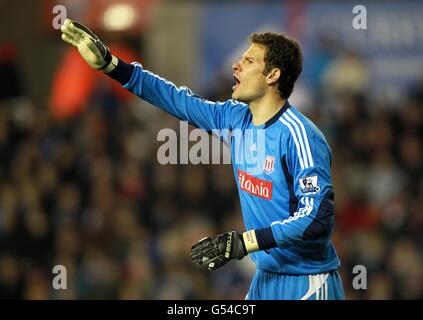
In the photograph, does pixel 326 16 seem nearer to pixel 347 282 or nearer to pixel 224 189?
pixel 224 189

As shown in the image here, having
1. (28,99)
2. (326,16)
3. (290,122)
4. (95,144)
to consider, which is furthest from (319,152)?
(28,99)

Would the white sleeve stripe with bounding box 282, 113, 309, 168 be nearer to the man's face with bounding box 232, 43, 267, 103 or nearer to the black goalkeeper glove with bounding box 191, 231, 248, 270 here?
the man's face with bounding box 232, 43, 267, 103

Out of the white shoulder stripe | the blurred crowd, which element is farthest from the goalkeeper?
the blurred crowd

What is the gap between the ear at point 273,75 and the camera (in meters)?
6.11

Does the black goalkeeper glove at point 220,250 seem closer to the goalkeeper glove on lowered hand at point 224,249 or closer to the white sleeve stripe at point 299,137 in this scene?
the goalkeeper glove on lowered hand at point 224,249

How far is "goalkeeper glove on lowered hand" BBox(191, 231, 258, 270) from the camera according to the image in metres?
5.73

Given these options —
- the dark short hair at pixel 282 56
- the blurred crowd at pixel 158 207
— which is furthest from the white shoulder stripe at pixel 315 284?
the blurred crowd at pixel 158 207

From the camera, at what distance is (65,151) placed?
1264 cm

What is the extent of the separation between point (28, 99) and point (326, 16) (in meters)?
4.30

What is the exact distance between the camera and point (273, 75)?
20.0ft

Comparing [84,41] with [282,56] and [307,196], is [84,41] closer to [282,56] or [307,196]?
[282,56]

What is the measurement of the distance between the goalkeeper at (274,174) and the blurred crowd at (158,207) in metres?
4.20

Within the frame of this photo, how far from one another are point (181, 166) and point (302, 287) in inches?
230

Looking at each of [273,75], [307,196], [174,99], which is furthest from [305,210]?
[174,99]
